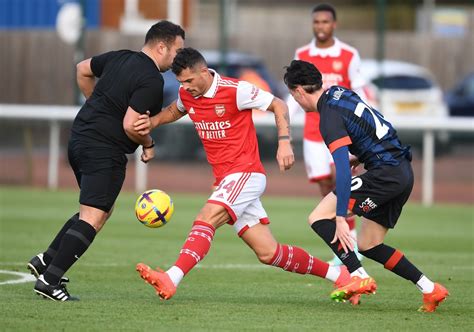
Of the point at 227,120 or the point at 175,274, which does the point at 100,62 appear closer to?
the point at 227,120

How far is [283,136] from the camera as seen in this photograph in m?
8.46

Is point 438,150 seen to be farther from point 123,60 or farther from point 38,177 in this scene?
point 123,60

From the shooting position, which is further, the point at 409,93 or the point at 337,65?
the point at 409,93

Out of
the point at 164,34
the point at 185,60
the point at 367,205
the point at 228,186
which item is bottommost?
the point at 367,205

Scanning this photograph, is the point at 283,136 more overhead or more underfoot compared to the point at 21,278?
more overhead

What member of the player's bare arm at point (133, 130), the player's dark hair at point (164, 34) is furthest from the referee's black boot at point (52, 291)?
the player's dark hair at point (164, 34)

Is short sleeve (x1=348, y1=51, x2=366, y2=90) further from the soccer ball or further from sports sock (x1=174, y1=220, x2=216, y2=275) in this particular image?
sports sock (x1=174, y1=220, x2=216, y2=275)

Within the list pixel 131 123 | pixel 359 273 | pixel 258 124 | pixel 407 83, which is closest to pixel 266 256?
pixel 359 273

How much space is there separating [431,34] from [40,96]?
43.0 feet

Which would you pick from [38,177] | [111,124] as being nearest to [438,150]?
[38,177]

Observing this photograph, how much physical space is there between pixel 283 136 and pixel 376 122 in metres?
0.71

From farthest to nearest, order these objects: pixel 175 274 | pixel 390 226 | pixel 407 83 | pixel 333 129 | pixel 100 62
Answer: pixel 407 83, pixel 100 62, pixel 390 226, pixel 333 129, pixel 175 274

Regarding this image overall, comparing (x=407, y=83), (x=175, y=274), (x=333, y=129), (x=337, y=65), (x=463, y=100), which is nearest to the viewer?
(x=175, y=274)

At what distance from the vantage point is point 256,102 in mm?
8570
